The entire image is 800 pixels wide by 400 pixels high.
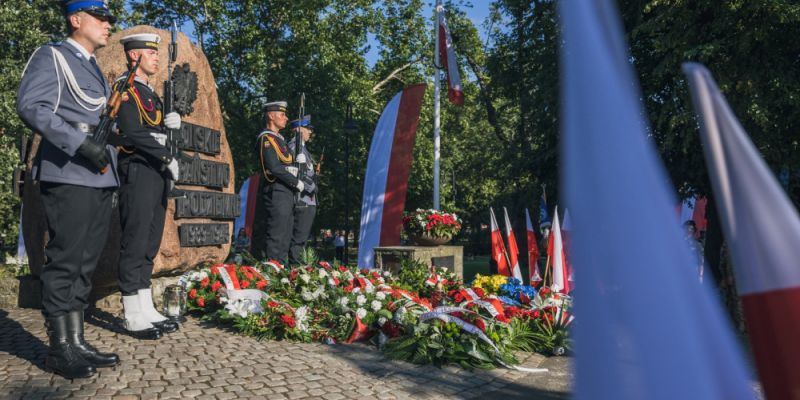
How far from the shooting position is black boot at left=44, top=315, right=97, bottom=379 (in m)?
3.43

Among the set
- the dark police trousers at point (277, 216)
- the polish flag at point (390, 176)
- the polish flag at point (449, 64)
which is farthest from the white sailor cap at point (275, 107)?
the polish flag at point (449, 64)

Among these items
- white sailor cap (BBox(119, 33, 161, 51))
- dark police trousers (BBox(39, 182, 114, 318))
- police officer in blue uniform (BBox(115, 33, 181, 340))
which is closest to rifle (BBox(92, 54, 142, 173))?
dark police trousers (BBox(39, 182, 114, 318))

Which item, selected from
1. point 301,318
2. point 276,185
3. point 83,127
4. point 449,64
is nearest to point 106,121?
point 83,127

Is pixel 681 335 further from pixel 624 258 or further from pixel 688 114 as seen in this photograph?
pixel 688 114

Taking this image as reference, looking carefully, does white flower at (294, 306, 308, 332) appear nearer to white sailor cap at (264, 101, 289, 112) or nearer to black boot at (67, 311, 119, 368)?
black boot at (67, 311, 119, 368)

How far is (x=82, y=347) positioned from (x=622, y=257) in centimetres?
370

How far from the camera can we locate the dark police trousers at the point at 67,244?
3613 millimetres

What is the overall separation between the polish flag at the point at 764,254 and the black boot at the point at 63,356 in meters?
3.52

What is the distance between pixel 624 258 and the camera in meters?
0.88

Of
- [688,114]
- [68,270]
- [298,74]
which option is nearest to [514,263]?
[688,114]

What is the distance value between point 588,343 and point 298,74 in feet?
65.6

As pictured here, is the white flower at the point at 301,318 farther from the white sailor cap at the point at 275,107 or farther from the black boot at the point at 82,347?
the white sailor cap at the point at 275,107

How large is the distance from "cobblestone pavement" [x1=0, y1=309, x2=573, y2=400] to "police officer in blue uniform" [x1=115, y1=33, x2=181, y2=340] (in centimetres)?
27

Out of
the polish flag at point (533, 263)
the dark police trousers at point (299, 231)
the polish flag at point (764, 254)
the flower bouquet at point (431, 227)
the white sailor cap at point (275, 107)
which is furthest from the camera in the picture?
the flower bouquet at point (431, 227)
